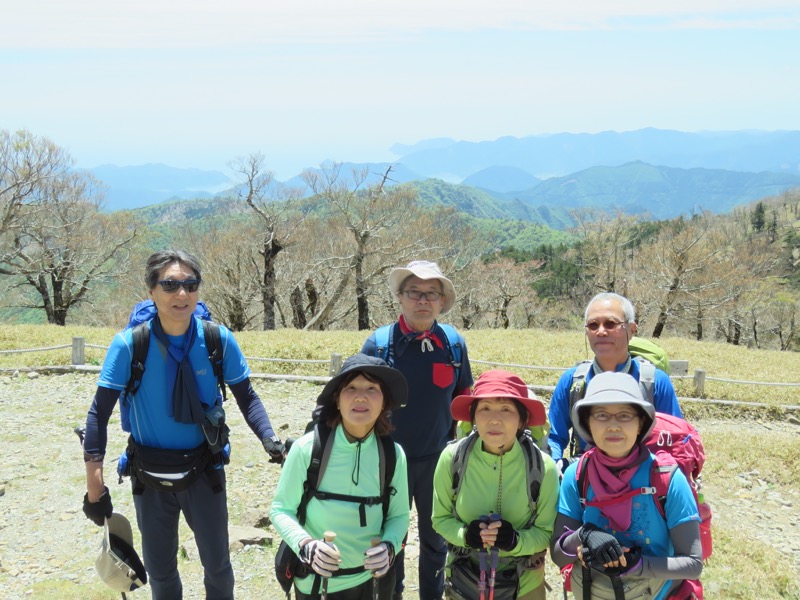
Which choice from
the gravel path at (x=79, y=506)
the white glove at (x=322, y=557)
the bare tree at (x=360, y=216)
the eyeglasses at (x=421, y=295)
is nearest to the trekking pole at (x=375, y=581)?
the white glove at (x=322, y=557)

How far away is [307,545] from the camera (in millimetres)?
2650

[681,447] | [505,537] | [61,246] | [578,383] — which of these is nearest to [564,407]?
[578,383]

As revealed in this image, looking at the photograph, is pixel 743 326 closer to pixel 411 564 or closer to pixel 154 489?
pixel 411 564

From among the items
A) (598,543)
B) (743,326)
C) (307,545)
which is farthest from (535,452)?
(743,326)

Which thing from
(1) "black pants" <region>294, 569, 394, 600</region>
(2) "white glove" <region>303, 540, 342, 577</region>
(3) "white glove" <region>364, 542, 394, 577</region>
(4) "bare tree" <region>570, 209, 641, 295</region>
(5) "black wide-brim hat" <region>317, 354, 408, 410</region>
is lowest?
(1) "black pants" <region>294, 569, 394, 600</region>

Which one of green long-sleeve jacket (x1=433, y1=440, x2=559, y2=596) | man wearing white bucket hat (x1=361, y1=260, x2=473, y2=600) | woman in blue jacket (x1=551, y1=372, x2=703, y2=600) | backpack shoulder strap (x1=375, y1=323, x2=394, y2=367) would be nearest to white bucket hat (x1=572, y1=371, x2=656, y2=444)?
woman in blue jacket (x1=551, y1=372, x2=703, y2=600)

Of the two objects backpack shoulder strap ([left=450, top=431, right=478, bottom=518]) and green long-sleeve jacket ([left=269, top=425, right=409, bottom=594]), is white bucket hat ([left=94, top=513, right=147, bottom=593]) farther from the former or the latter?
backpack shoulder strap ([left=450, top=431, right=478, bottom=518])

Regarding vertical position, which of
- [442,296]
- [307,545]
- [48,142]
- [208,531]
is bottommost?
[208,531]

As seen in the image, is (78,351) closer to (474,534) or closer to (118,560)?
(118,560)

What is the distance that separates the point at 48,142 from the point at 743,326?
4345 cm

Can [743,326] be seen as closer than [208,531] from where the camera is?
No

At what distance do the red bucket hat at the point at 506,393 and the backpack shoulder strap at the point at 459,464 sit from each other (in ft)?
0.70

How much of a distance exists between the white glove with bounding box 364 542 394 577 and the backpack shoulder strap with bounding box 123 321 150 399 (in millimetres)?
1662

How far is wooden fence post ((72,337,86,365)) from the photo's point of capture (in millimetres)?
12123
